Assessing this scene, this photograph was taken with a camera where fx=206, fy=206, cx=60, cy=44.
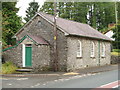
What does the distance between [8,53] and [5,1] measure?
11.5m

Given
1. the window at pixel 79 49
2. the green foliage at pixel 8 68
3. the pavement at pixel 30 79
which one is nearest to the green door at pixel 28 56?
the green foliage at pixel 8 68

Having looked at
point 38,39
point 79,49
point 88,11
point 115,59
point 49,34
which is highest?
point 88,11

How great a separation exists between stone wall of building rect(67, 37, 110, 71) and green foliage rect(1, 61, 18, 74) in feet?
16.5

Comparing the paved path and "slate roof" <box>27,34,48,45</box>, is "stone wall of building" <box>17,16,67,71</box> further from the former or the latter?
the paved path

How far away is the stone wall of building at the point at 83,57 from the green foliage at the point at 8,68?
16.5 feet

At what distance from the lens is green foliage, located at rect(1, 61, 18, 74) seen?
1772cm

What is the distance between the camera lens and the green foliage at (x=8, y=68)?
17.7 m

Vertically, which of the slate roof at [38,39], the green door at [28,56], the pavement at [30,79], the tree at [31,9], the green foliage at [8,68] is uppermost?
the tree at [31,9]

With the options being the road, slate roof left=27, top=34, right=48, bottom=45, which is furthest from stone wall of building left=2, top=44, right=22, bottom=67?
the road

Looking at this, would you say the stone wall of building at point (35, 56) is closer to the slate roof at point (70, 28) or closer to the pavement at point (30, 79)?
the pavement at point (30, 79)

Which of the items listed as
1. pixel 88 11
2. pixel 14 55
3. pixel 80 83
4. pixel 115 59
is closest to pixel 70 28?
pixel 14 55

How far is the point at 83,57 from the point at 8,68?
25.6 ft

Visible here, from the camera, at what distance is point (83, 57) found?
21578 mm

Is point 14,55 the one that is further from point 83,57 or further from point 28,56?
point 83,57
